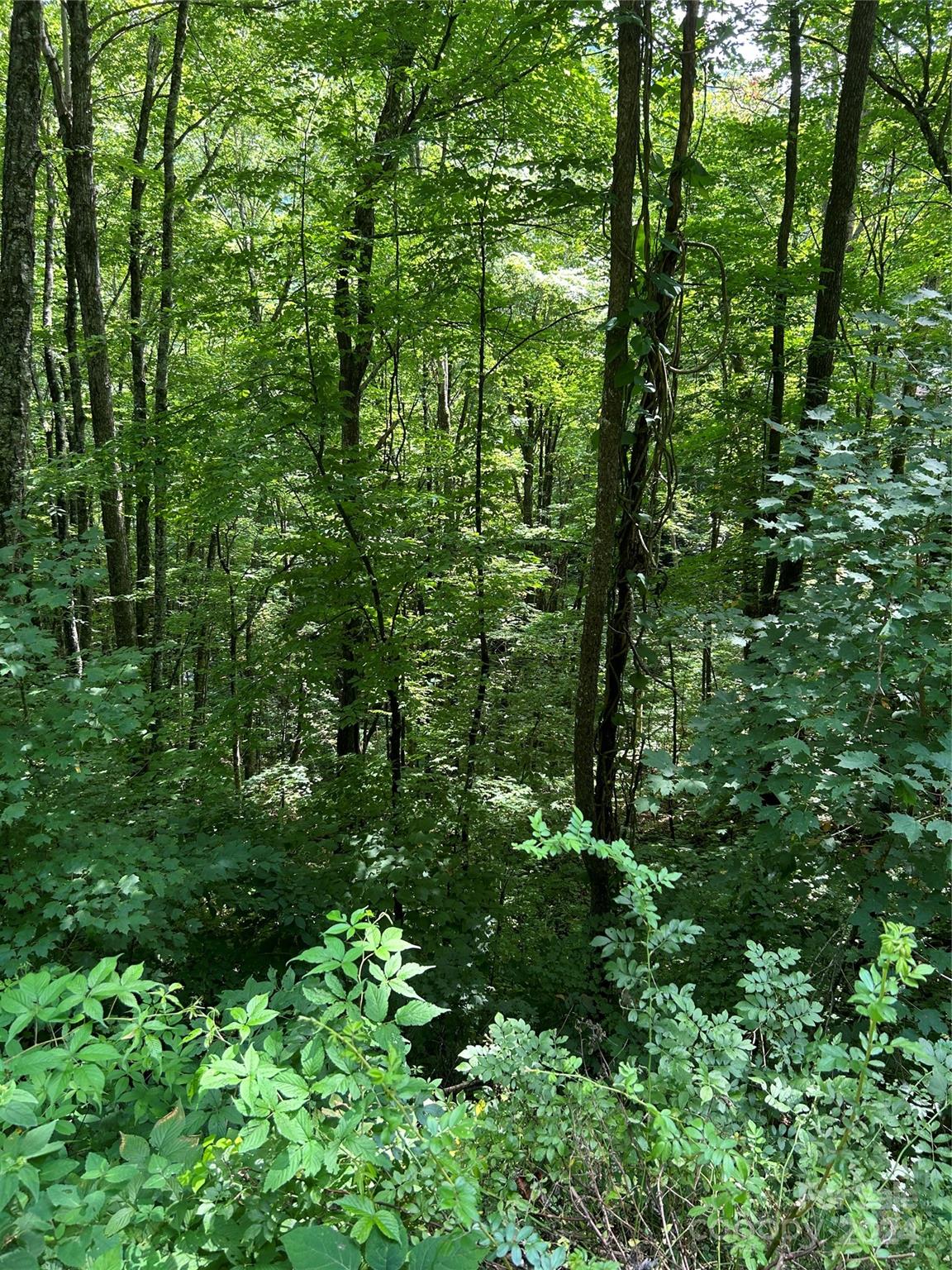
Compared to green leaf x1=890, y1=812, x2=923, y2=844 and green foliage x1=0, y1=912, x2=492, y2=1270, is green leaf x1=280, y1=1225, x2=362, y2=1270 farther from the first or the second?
green leaf x1=890, y1=812, x2=923, y2=844

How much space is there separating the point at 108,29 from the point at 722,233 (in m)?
9.17

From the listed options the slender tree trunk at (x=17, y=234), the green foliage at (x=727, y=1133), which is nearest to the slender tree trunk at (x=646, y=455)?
the green foliage at (x=727, y=1133)

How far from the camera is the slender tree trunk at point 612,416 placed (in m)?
3.29

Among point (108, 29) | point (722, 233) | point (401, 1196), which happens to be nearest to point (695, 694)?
point (722, 233)

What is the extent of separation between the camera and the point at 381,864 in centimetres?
407

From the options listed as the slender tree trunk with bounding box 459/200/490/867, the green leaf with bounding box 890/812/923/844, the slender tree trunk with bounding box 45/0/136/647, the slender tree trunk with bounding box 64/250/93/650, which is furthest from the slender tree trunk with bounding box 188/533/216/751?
the green leaf with bounding box 890/812/923/844

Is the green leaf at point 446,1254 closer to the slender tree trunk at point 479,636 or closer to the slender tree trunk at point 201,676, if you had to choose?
the slender tree trunk at point 479,636

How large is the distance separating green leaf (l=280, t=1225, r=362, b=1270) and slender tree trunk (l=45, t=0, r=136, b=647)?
5.98m

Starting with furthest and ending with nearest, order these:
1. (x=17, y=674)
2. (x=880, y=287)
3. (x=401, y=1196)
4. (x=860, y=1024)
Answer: (x=880, y=287)
(x=17, y=674)
(x=860, y=1024)
(x=401, y=1196)

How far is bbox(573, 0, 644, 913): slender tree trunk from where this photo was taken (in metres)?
3.29

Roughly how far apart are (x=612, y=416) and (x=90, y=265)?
654 centimetres

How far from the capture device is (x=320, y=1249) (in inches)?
42.5

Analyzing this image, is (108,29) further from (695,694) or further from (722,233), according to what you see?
(695,694)

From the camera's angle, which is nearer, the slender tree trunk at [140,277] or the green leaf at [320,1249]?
the green leaf at [320,1249]
